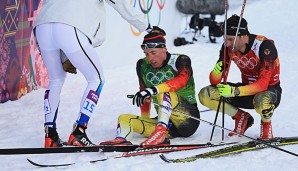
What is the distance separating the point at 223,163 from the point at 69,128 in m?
1.96

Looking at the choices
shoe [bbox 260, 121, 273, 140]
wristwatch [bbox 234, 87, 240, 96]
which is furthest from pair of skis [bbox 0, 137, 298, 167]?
wristwatch [bbox 234, 87, 240, 96]

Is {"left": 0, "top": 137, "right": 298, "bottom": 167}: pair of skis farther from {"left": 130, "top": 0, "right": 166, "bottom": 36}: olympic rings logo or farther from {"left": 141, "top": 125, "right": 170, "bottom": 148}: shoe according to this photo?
{"left": 130, "top": 0, "right": 166, "bottom": 36}: olympic rings logo

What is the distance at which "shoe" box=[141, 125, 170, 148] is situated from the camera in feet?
13.4

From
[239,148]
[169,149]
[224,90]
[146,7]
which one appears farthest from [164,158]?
[146,7]

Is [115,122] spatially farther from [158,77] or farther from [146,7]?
[146,7]

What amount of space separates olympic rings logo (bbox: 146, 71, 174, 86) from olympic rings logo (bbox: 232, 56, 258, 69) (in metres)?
0.63

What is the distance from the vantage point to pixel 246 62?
4598 mm

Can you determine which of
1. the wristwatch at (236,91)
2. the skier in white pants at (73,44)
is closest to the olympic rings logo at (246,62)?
the wristwatch at (236,91)

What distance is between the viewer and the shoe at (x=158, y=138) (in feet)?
13.4

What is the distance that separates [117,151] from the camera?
12.9 ft

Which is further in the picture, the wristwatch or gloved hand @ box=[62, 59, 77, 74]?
the wristwatch

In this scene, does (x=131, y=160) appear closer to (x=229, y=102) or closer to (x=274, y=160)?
(x=274, y=160)

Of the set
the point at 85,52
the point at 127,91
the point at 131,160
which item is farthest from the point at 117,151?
the point at 127,91

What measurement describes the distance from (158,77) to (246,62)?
0.79 metres
